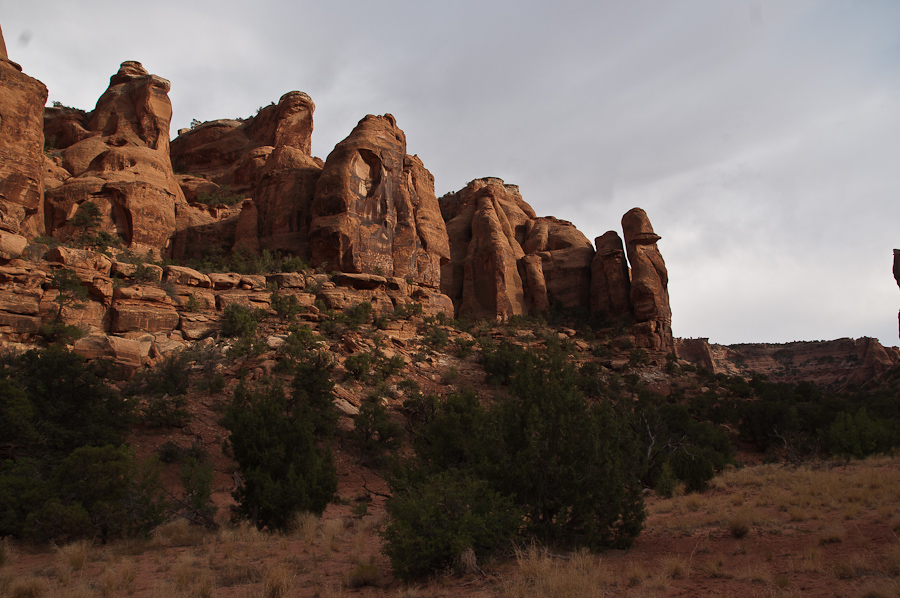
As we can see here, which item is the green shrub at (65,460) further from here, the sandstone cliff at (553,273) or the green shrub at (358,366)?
the sandstone cliff at (553,273)

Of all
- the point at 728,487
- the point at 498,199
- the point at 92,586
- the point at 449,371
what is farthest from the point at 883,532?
the point at 498,199

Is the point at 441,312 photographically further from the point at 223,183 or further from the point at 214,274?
the point at 223,183

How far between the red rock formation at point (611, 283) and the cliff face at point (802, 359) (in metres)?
25.5

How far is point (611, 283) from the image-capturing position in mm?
46188

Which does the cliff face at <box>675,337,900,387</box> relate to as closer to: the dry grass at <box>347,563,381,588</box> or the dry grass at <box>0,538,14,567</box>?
the dry grass at <box>347,563,381,588</box>

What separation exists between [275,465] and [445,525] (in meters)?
6.07

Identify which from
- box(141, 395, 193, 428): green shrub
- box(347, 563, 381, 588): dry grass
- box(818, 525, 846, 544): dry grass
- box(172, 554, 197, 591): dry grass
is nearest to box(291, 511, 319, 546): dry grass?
box(172, 554, 197, 591): dry grass

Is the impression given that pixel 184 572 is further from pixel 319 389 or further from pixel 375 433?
pixel 375 433

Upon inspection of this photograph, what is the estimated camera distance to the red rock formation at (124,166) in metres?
33.0

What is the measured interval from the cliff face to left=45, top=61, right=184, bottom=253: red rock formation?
60.2m

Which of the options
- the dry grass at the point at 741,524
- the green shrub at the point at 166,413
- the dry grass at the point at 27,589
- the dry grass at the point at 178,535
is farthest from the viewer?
the green shrub at the point at 166,413

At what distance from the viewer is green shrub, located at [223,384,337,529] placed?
1216cm

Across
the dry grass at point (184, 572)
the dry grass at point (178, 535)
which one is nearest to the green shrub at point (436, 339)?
the dry grass at point (178, 535)

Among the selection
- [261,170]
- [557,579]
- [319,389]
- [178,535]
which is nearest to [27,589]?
[178,535]
